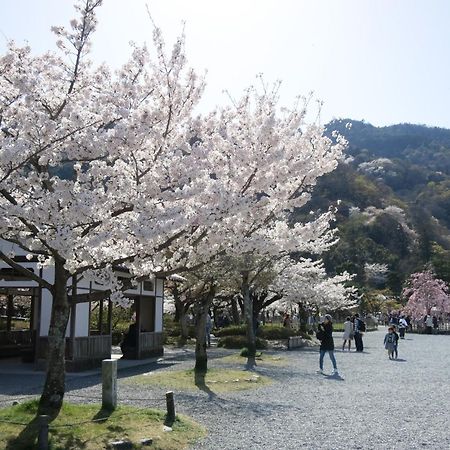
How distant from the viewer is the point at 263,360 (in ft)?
63.2

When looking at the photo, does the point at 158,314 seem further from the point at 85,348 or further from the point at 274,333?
the point at 274,333

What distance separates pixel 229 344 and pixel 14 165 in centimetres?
2001

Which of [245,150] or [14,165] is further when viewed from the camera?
[245,150]

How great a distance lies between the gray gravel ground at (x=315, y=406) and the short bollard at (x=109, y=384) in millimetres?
1206

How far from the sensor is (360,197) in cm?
11094

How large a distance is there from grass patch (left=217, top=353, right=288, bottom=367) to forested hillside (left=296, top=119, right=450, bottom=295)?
19376 millimetres

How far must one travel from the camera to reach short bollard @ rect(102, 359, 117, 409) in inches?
338

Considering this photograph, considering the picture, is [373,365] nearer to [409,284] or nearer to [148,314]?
[148,314]

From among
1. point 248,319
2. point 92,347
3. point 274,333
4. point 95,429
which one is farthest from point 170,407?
point 274,333

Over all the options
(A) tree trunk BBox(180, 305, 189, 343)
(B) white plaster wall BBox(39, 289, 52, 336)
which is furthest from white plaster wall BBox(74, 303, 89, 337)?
(A) tree trunk BBox(180, 305, 189, 343)

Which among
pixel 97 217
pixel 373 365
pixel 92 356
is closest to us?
pixel 97 217

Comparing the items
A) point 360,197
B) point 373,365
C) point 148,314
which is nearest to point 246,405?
point 373,365

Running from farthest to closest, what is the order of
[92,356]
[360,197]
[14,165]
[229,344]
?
[360,197], [229,344], [92,356], [14,165]

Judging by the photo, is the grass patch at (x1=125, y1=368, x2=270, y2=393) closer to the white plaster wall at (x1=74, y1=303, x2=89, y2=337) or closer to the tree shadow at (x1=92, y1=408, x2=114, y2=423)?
the white plaster wall at (x1=74, y1=303, x2=89, y2=337)
